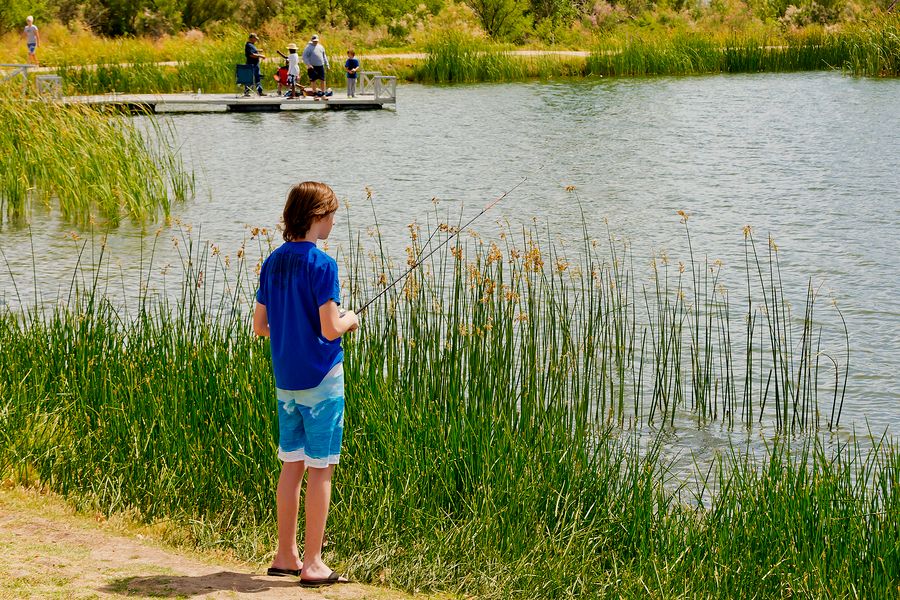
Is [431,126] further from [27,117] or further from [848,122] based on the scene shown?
[27,117]

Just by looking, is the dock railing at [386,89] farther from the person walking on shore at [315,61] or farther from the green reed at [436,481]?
the green reed at [436,481]

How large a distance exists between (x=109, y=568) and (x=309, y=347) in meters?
1.06

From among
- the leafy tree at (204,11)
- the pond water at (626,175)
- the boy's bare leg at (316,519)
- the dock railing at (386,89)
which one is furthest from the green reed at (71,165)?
the leafy tree at (204,11)

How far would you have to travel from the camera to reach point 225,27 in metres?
41.2

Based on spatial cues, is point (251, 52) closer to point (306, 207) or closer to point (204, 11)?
point (204, 11)

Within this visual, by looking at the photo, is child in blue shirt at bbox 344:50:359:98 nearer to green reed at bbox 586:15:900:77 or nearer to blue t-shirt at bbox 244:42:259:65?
blue t-shirt at bbox 244:42:259:65

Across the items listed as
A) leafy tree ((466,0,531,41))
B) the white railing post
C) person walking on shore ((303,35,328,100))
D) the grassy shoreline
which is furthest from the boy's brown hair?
leafy tree ((466,0,531,41))

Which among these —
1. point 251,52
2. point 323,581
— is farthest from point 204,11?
point 323,581

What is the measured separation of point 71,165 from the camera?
14055 mm

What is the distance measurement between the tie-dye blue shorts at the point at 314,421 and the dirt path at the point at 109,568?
18.1 inches

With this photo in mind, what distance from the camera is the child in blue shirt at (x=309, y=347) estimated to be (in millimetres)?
3873

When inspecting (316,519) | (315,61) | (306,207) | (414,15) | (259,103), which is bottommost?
(316,519)

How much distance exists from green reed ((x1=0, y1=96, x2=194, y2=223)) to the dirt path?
9.71 meters

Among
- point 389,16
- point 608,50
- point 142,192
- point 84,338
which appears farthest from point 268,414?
point 389,16
